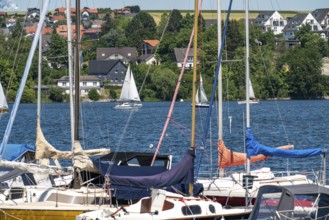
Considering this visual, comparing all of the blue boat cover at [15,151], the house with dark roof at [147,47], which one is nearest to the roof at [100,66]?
the house with dark roof at [147,47]

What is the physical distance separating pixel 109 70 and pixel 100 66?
1916 millimetres

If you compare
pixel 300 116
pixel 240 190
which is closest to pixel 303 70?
pixel 300 116

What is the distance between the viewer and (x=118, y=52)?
188 m

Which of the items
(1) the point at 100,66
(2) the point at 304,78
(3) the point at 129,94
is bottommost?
(2) the point at 304,78

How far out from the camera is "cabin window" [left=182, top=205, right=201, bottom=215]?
89.8ft

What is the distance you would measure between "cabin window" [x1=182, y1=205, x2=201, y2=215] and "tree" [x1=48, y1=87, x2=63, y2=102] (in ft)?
411

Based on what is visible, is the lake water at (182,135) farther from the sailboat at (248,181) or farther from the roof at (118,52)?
the roof at (118,52)

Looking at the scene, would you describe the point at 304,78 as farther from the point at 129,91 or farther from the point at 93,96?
the point at 129,91

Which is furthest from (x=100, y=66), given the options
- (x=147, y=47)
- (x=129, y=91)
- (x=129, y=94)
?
(x=129, y=91)

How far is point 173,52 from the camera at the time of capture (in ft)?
565

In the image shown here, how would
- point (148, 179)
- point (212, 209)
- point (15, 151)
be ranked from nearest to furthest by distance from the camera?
point (212, 209), point (148, 179), point (15, 151)

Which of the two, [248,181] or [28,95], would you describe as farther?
[28,95]

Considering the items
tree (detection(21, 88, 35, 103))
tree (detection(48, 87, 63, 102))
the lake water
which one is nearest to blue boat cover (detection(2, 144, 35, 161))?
the lake water

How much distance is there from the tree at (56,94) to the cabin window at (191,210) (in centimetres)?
12531
